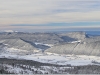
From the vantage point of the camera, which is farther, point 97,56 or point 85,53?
point 85,53

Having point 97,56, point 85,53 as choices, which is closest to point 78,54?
point 85,53

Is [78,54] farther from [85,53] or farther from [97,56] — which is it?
[97,56]

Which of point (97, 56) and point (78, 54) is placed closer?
point (97, 56)

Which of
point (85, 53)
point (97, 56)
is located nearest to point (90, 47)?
point (85, 53)

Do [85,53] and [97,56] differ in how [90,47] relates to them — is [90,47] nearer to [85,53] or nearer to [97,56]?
[85,53]
